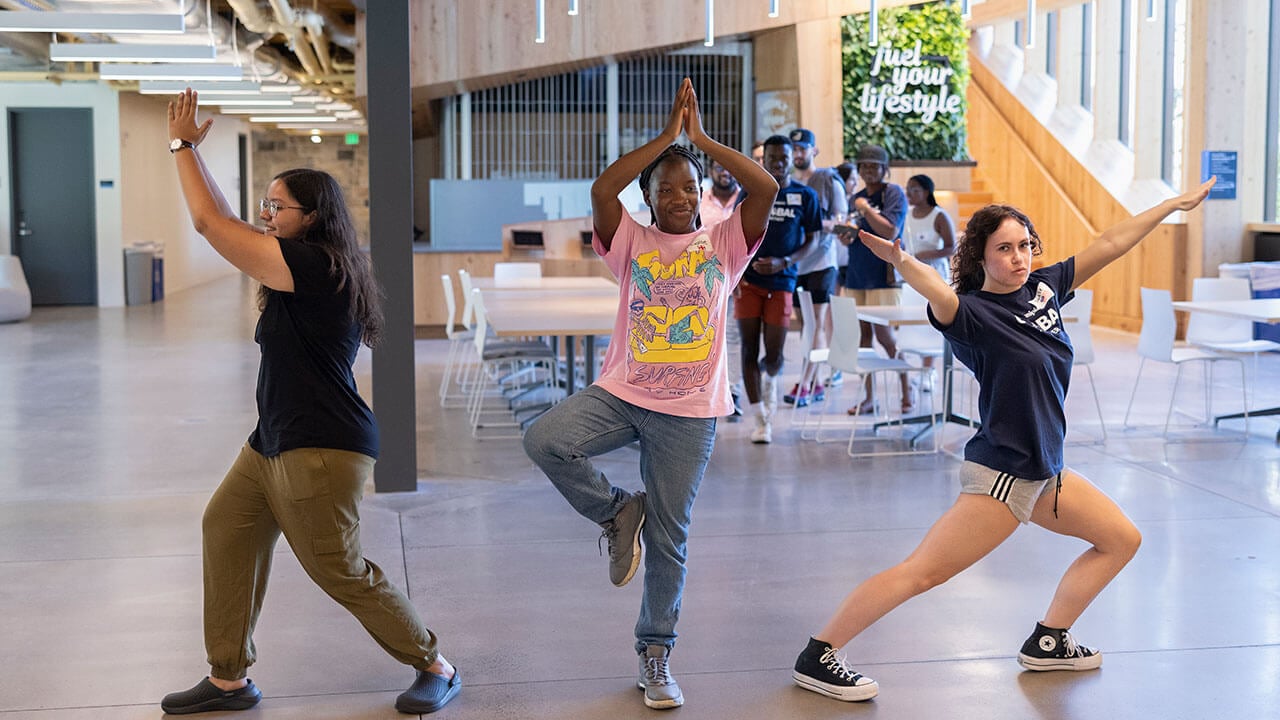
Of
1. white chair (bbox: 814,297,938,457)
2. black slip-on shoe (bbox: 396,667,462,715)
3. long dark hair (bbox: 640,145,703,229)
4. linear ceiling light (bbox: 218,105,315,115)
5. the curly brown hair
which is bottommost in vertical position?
black slip-on shoe (bbox: 396,667,462,715)

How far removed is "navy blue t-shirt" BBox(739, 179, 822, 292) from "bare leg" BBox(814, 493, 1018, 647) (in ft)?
13.1

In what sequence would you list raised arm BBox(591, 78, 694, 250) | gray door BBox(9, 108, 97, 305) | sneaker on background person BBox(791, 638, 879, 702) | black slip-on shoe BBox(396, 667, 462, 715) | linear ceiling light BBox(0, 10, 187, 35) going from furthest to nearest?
gray door BBox(9, 108, 97, 305) → linear ceiling light BBox(0, 10, 187, 35) → sneaker on background person BBox(791, 638, 879, 702) → black slip-on shoe BBox(396, 667, 462, 715) → raised arm BBox(591, 78, 694, 250)

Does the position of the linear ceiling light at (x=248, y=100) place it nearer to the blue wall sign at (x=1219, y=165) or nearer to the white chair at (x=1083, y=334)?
the blue wall sign at (x=1219, y=165)

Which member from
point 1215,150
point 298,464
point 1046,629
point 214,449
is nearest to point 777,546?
point 1046,629

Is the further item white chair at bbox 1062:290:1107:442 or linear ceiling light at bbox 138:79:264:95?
linear ceiling light at bbox 138:79:264:95

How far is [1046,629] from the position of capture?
3844mm

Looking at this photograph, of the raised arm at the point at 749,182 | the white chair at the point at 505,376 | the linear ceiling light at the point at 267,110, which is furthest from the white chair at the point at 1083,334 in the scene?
the linear ceiling light at the point at 267,110

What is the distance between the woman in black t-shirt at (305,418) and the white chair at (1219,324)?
21.1 ft

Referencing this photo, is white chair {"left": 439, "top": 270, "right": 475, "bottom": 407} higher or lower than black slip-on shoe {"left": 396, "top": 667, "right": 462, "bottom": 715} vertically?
higher

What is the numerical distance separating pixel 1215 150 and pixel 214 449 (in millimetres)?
9506

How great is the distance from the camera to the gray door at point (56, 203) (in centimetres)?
1772

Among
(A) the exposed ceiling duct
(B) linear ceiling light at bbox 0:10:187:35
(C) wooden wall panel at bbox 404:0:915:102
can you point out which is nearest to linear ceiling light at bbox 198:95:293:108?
(A) the exposed ceiling duct

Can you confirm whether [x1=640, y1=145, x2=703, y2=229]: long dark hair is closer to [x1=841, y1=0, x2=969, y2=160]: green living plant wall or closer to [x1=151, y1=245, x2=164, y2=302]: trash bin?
[x1=841, y1=0, x2=969, y2=160]: green living plant wall

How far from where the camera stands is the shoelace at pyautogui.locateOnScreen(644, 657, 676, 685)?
3576 millimetres
